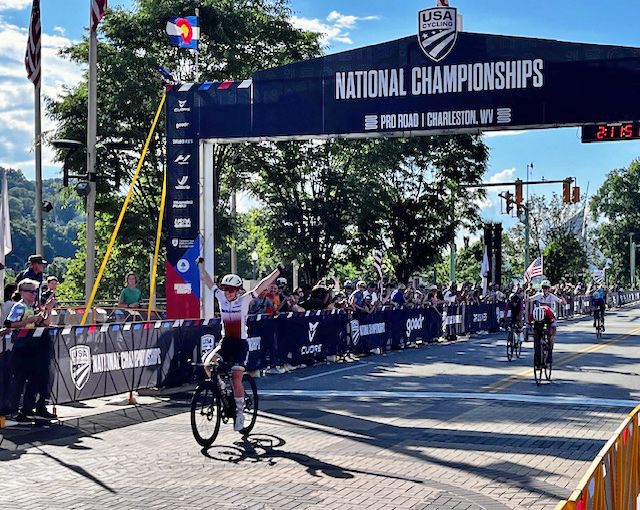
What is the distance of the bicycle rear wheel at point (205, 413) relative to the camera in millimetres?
11344

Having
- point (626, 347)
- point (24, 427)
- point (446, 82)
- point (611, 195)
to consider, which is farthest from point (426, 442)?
point (611, 195)

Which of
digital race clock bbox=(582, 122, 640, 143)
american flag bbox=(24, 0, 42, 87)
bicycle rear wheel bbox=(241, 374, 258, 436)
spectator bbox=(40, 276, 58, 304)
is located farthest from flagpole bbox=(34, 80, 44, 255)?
bicycle rear wheel bbox=(241, 374, 258, 436)

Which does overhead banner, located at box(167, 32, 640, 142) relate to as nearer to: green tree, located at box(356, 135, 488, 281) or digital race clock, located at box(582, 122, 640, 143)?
digital race clock, located at box(582, 122, 640, 143)

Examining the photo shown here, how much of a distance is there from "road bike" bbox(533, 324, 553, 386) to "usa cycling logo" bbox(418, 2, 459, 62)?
18.3ft

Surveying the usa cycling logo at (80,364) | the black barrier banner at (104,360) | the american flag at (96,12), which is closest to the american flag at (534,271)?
the american flag at (96,12)

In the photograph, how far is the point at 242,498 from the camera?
873 centimetres

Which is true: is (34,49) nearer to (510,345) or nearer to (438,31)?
(438,31)

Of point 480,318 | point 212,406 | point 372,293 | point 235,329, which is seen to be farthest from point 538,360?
point 480,318

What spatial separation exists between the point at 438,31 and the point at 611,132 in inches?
152

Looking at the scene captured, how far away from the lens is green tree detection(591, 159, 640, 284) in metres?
143

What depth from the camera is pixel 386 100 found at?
20328 mm

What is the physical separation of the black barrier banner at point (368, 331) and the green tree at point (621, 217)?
122 meters

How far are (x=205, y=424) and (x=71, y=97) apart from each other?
74.6 feet

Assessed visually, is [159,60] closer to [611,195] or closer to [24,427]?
[24,427]
